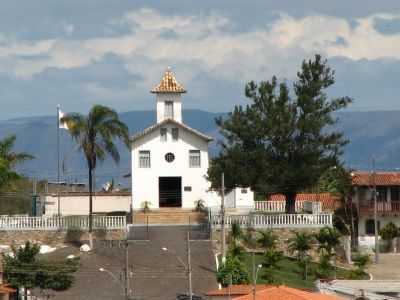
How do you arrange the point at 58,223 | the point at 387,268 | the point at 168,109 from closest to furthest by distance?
the point at 387,268
the point at 58,223
the point at 168,109

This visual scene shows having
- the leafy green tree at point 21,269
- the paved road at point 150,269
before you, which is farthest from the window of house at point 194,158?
the leafy green tree at point 21,269

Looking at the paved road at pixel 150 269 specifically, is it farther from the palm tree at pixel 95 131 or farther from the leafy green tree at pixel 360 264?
the leafy green tree at pixel 360 264

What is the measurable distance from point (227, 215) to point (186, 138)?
8110 millimetres

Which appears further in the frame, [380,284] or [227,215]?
[227,215]

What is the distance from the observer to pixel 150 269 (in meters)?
73.4

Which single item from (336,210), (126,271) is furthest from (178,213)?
(126,271)

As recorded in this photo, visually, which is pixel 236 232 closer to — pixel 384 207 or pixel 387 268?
pixel 387 268

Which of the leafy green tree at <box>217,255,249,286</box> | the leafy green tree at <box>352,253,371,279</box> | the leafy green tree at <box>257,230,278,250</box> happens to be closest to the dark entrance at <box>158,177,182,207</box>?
the leafy green tree at <box>257,230,278,250</box>

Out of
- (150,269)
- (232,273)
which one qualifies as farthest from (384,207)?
(232,273)

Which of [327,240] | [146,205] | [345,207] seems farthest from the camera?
[345,207]

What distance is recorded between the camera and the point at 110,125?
260ft

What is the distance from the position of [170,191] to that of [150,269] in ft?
59.9

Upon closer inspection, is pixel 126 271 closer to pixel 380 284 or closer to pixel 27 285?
pixel 27 285

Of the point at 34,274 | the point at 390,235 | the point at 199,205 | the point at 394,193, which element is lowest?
the point at 34,274
